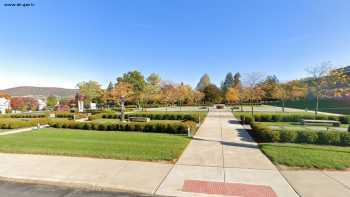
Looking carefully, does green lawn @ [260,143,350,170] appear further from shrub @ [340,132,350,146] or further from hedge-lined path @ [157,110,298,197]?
shrub @ [340,132,350,146]

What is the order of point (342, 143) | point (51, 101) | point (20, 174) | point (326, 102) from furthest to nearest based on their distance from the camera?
point (51, 101)
point (326, 102)
point (342, 143)
point (20, 174)

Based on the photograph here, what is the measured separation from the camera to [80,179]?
4.83 metres

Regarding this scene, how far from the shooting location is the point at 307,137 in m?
8.80

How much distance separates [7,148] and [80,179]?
5.72 m

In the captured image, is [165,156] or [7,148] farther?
[7,148]

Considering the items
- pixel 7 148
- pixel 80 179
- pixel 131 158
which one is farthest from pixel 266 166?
pixel 7 148

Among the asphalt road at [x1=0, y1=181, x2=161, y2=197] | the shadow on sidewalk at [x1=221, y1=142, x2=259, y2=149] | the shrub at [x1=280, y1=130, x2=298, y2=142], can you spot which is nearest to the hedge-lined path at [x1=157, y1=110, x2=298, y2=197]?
the shadow on sidewalk at [x1=221, y1=142, x2=259, y2=149]

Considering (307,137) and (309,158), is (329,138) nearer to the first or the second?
(307,137)

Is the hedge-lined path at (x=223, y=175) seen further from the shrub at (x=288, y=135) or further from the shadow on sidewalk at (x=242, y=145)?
the shrub at (x=288, y=135)

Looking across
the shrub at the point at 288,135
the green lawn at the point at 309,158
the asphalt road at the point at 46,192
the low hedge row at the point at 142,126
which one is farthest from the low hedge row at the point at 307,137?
the asphalt road at the point at 46,192

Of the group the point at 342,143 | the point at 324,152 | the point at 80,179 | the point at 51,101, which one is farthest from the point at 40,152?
the point at 51,101

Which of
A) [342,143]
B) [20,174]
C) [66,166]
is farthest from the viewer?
[342,143]

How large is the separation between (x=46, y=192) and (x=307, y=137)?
1042cm

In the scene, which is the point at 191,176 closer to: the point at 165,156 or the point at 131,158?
the point at 165,156
